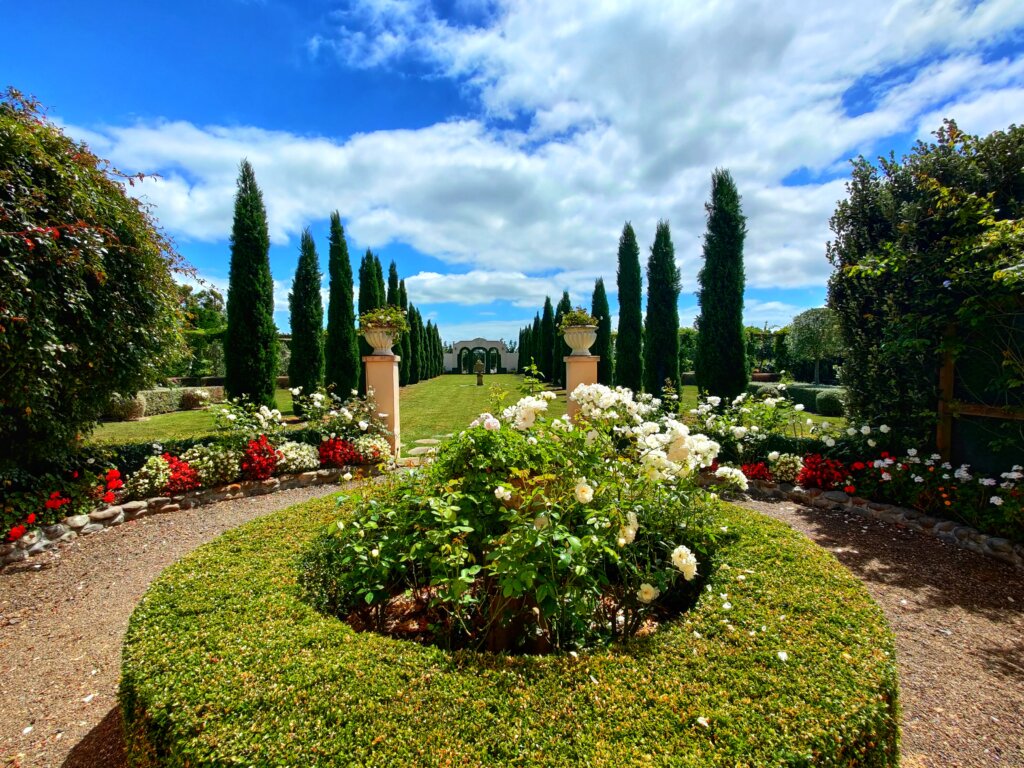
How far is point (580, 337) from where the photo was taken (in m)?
7.23

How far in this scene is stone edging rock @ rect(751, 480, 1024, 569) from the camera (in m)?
3.36

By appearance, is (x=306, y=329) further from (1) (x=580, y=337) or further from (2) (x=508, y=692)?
(2) (x=508, y=692)

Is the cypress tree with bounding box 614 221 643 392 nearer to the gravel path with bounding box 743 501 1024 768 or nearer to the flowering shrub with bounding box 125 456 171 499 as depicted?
the gravel path with bounding box 743 501 1024 768

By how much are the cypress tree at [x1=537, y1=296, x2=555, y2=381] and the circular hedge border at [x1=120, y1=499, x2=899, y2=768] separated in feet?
70.5

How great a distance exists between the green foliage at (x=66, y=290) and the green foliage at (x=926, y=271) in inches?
284

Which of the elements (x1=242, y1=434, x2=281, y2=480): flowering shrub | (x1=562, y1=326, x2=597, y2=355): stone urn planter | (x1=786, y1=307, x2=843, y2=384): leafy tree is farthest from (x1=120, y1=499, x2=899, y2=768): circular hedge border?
(x1=786, y1=307, x2=843, y2=384): leafy tree

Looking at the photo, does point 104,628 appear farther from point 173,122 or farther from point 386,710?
point 173,122

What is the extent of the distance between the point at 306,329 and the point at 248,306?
2465 mm

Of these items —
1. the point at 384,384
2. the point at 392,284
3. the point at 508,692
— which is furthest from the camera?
the point at 392,284

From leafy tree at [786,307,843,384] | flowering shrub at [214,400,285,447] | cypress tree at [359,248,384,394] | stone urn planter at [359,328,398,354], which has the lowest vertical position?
flowering shrub at [214,400,285,447]

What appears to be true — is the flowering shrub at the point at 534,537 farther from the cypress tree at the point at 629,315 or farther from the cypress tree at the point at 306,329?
the cypress tree at the point at 629,315

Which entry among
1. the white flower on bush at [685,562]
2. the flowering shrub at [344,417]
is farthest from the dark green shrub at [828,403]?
the white flower on bush at [685,562]

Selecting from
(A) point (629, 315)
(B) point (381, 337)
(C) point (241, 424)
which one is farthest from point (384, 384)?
(A) point (629, 315)

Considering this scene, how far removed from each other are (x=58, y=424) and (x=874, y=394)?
8.07 m
